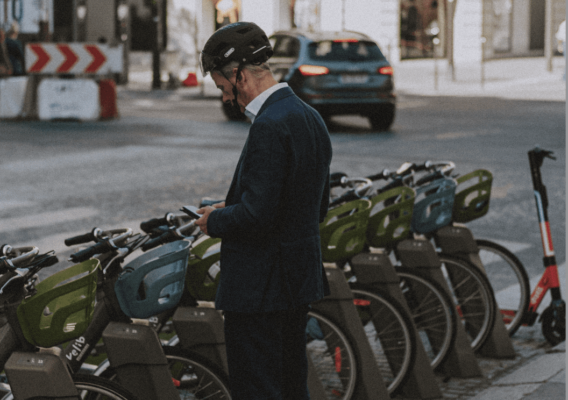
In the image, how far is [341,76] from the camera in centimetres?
1633

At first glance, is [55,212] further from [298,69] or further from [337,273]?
[298,69]

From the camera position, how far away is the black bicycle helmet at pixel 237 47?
2.92m

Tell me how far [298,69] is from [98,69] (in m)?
4.05

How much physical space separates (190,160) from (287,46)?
5595 millimetres

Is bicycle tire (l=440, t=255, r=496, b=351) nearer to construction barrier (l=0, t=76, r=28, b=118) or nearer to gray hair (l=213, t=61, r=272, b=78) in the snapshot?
gray hair (l=213, t=61, r=272, b=78)

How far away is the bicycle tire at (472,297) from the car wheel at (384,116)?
37.0 ft

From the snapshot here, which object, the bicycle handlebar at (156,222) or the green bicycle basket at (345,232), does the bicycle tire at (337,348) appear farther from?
the bicycle handlebar at (156,222)

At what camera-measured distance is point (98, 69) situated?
18.0 metres

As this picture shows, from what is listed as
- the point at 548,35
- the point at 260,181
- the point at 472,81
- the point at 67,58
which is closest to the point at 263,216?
the point at 260,181

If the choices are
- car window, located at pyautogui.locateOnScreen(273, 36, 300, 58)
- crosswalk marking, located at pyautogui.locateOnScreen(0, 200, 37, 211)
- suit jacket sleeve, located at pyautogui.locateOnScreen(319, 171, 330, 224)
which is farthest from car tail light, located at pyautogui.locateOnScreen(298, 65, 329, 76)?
suit jacket sleeve, located at pyautogui.locateOnScreen(319, 171, 330, 224)

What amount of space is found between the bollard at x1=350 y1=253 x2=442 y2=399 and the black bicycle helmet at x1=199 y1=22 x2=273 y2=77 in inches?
71.8

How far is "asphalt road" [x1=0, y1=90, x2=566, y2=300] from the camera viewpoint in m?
8.57

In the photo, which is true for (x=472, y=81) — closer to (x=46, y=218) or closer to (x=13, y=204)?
(x=13, y=204)

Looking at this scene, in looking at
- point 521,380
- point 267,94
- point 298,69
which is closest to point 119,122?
point 298,69
